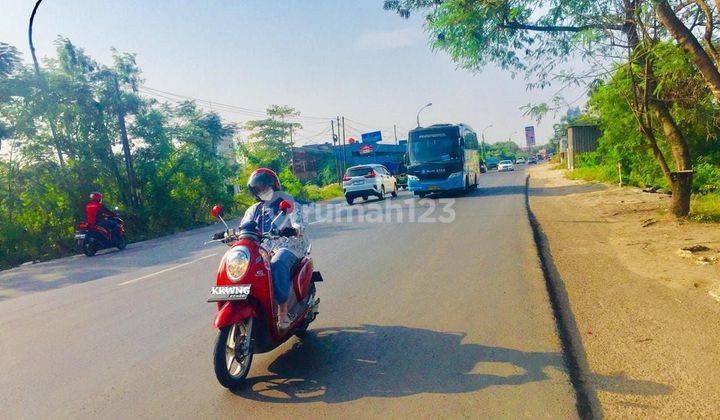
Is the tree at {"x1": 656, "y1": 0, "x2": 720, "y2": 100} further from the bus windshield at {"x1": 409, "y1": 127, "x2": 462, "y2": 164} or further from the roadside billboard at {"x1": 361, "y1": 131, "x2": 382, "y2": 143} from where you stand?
the roadside billboard at {"x1": 361, "y1": 131, "x2": 382, "y2": 143}

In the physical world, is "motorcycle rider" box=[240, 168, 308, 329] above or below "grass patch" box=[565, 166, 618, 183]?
above

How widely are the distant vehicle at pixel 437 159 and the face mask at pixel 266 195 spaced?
17.4 metres

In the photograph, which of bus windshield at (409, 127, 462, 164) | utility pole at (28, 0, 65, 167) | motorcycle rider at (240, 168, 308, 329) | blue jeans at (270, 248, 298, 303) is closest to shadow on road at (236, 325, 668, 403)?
motorcycle rider at (240, 168, 308, 329)

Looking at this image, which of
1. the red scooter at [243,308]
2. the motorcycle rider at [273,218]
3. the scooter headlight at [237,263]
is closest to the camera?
the red scooter at [243,308]

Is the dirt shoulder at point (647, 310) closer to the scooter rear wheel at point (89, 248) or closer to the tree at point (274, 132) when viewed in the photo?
the scooter rear wheel at point (89, 248)

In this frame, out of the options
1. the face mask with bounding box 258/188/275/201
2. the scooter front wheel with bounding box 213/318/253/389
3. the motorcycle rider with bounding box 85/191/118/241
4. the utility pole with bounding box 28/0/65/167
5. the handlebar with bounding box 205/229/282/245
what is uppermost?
the utility pole with bounding box 28/0/65/167

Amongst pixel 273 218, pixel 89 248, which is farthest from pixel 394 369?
→ pixel 89 248

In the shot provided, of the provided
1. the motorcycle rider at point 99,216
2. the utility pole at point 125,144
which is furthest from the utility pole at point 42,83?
the motorcycle rider at point 99,216

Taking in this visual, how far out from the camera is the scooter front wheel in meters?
3.83

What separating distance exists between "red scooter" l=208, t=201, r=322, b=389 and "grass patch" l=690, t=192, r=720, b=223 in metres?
9.80

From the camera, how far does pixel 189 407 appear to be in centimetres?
360

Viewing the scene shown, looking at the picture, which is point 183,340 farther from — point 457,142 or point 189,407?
point 457,142

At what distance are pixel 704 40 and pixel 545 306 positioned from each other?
5879mm

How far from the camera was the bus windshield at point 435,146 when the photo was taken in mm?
21844
